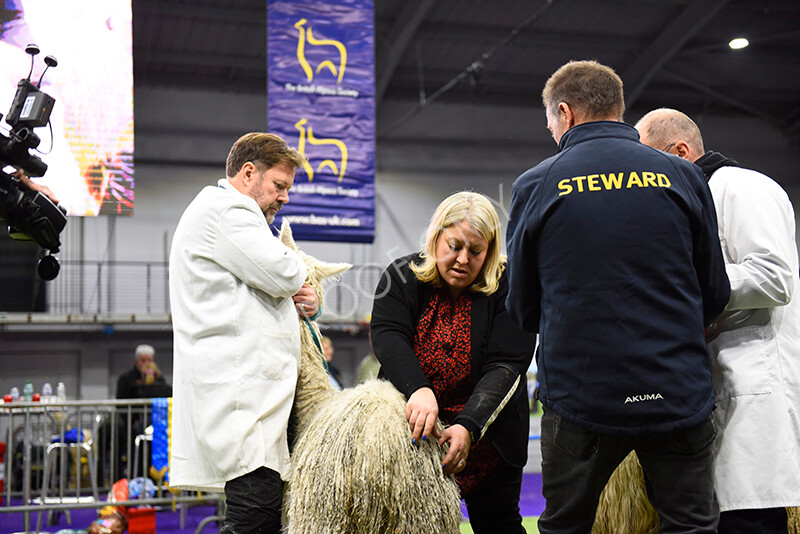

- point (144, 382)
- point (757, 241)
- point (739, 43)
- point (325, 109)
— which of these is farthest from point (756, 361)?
point (739, 43)

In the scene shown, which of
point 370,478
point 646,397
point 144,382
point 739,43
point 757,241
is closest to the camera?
point 646,397

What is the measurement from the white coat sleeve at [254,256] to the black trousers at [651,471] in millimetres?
1009

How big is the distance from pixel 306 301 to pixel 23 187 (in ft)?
4.59

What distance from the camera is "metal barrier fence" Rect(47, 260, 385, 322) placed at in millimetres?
13125

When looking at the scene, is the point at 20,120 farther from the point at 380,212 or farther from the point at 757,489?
the point at 380,212

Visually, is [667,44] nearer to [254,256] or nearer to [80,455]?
[80,455]

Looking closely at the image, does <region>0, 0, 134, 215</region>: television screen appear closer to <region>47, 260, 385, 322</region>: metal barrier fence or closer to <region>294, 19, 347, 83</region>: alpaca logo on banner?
<region>294, 19, 347, 83</region>: alpaca logo on banner

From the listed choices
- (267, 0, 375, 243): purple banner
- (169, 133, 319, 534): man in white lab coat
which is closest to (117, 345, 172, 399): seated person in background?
(267, 0, 375, 243): purple banner

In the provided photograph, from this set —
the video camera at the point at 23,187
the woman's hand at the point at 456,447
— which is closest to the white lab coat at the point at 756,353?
the woman's hand at the point at 456,447

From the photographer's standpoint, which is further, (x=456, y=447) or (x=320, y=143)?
(x=320, y=143)

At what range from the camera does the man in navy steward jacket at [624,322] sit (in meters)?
1.69

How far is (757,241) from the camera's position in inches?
81.7

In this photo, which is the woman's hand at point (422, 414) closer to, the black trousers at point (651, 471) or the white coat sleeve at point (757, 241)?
the black trousers at point (651, 471)

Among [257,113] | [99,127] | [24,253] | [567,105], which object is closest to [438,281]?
[567,105]
